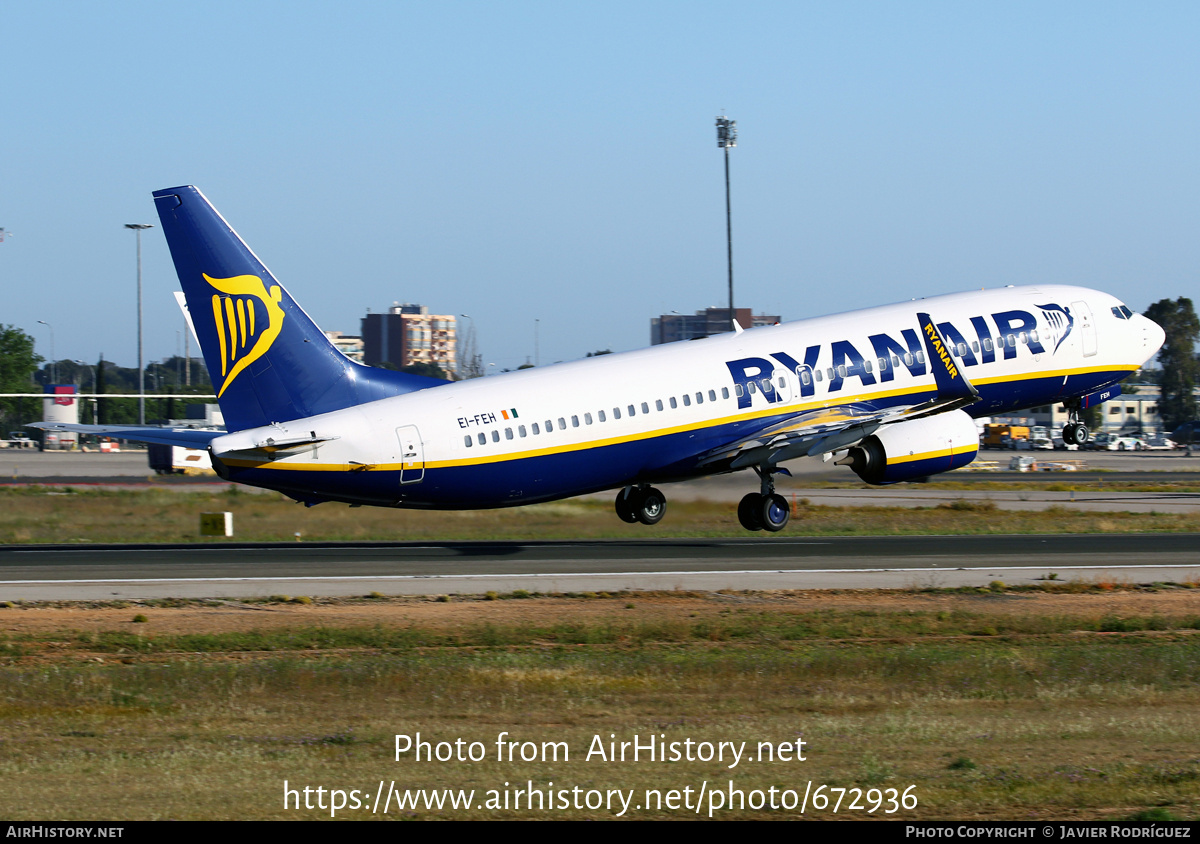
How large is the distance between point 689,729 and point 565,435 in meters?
18.5

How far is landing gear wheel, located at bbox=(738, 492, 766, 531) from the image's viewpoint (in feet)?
131

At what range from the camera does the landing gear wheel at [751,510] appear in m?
40.0

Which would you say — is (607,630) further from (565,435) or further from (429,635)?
(565,435)

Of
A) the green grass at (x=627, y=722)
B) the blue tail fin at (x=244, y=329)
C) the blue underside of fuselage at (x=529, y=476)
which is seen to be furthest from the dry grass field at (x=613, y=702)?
the blue tail fin at (x=244, y=329)

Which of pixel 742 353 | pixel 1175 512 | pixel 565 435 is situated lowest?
pixel 1175 512

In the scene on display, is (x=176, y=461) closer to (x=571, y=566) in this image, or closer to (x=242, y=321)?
(x=571, y=566)

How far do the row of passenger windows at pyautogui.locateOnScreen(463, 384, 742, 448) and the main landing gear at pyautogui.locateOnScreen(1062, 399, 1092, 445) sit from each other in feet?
45.8

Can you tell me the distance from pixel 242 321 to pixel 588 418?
32.8 ft

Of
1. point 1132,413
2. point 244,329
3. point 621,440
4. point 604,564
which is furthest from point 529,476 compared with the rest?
point 1132,413

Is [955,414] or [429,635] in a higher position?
[955,414]

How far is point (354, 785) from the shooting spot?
13.9m

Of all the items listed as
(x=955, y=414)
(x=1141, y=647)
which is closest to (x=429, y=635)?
(x=1141, y=647)

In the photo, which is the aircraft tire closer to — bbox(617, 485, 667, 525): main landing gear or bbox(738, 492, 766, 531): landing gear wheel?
bbox(617, 485, 667, 525): main landing gear

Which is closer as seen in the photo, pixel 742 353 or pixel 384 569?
pixel 384 569
